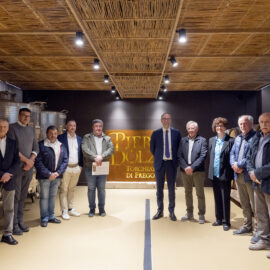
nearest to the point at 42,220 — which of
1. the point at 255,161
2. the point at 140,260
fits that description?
the point at 140,260

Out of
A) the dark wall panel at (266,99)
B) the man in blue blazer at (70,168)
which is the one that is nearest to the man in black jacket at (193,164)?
the man in blue blazer at (70,168)

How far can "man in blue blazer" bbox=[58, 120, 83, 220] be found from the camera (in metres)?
4.97

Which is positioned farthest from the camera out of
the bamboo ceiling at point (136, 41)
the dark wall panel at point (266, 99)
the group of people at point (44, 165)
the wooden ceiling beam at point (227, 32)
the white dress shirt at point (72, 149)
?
the dark wall panel at point (266, 99)

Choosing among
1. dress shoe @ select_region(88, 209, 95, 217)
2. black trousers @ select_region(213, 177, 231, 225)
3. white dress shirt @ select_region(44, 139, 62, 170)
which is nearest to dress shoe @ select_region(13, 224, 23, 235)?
white dress shirt @ select_region(44, 139, 62, 170)

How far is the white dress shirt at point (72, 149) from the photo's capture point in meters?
5.00

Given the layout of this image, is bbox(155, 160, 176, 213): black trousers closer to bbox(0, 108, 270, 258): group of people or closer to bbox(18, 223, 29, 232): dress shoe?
bbox(0, 108, 270, 258): group of people

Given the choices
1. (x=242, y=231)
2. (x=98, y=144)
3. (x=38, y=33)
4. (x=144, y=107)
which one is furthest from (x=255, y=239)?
(x=144, y=107)

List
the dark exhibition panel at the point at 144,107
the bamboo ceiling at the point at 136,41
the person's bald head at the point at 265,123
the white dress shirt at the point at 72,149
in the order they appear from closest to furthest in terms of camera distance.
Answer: the bamboo ceiling at the point at 136,41, the person's bald head at the point at 265,123, the white dress shirt at the point at 72,149, the dark exhibition panel at the point at 144,107

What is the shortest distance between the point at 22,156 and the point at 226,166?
2983 mm

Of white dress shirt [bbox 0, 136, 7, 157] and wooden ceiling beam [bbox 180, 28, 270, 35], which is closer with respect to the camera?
white dress shirt [bbox 0, 136, 7, 157]

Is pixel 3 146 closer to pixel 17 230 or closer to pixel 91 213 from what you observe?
pixel 17 230

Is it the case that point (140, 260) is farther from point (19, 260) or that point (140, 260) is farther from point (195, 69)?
point (195, 69)

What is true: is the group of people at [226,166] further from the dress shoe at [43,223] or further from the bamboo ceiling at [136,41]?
the dress shoe at [43,223]

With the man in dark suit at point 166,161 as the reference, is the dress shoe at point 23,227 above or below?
below
